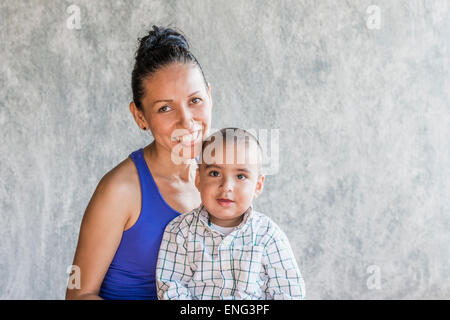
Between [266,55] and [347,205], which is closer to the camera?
[266,55]

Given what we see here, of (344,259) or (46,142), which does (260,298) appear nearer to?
(46,142)

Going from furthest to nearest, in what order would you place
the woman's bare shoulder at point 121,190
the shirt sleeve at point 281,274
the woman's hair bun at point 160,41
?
the woman's hair bun at point 160,41
the woman's bare shoulder at point 121,190
the shirt sleeve at point 281,274

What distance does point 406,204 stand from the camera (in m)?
3.66

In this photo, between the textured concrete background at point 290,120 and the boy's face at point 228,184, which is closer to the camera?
the boy's face at point 228,184

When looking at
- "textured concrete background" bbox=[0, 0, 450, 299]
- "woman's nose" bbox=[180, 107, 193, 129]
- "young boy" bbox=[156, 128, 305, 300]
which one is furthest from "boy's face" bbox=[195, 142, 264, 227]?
"textured concrete background" bbox=[0, 0, 450, 299]

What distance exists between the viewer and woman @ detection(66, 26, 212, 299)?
5.82 ft

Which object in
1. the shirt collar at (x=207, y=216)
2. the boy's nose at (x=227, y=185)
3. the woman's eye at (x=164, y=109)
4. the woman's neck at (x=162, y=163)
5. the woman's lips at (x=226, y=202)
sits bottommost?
the shirt collar at (x=207, y=216)

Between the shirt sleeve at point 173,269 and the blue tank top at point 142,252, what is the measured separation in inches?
2.4

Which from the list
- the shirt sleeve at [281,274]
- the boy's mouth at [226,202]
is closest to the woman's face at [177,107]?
the boy's mouth at [226,202]

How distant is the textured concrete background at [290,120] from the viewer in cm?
301

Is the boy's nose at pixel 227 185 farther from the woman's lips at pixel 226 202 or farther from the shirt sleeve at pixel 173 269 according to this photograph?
the shirt sleeve at pixel 173 269
